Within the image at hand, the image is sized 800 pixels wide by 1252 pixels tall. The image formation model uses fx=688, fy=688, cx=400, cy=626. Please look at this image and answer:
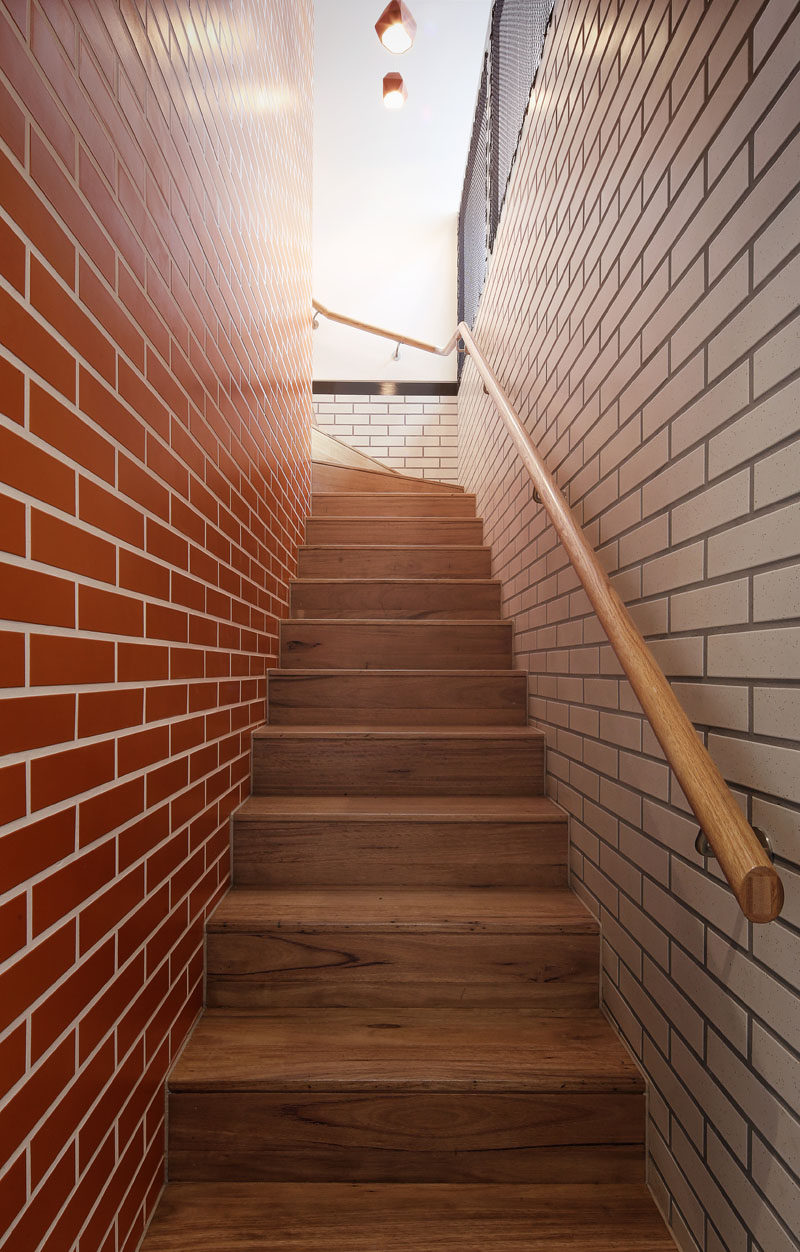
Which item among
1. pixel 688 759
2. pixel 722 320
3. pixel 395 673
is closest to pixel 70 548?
pixel 688 759

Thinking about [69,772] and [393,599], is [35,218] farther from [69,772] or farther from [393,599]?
[393,599]

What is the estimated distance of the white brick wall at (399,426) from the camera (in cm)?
473

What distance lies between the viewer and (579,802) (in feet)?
5.42

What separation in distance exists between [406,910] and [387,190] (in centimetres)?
457

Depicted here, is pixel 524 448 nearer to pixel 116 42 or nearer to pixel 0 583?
pixel 116 42

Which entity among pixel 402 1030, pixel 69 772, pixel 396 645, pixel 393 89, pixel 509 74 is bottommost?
pixel 402 1030

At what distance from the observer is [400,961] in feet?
4.88

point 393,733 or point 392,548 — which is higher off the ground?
point 392,548

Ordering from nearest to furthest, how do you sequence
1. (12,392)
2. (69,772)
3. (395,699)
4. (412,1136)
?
(12,392) < (69,772) < (412,1136) < (395,699)

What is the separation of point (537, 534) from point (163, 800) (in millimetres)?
1406

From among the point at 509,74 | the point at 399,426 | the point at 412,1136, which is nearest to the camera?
the point at 412,1136

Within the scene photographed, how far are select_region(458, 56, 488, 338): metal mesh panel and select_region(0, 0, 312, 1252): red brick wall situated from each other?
1883mm

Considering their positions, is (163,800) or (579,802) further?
(579,802)

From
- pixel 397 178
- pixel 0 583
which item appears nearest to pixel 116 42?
pixel 0 583
